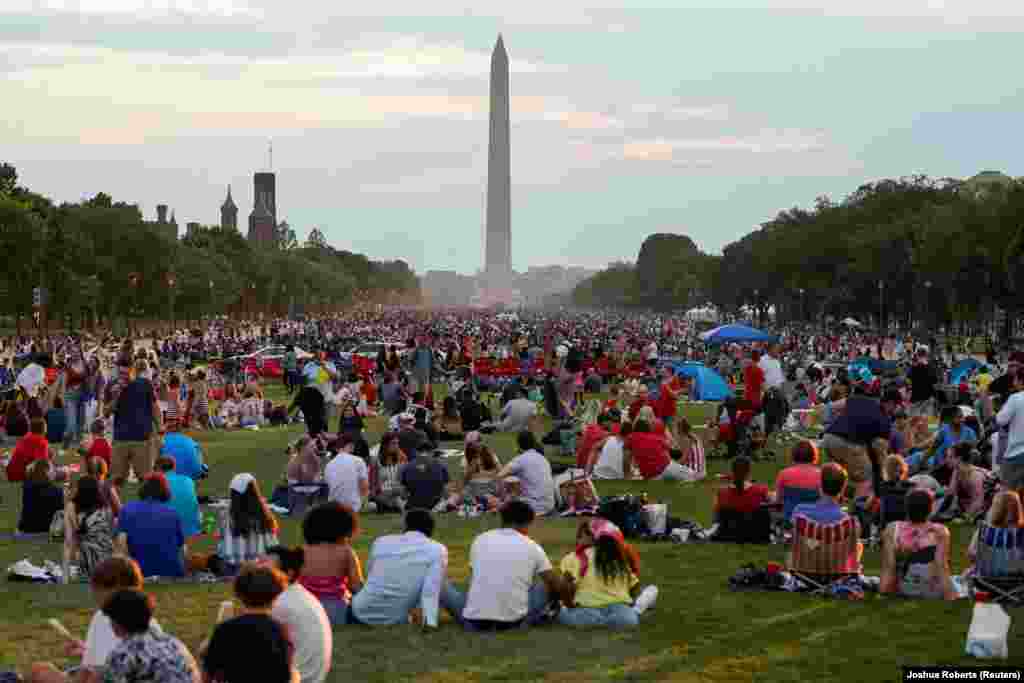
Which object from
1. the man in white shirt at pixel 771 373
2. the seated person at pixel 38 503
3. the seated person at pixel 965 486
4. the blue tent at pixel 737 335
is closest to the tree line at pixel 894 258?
the blue tent at pixel 737 335

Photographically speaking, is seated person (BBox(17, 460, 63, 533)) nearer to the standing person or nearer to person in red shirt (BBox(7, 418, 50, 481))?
the standing person

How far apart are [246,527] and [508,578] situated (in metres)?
3.10

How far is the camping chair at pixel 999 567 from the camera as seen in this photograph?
491 inches

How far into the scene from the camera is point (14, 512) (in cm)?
1955

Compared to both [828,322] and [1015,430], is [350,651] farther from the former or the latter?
[828,322]

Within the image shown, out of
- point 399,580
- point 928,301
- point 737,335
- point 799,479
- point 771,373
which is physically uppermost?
point 928,301

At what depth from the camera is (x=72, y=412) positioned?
2775 cm

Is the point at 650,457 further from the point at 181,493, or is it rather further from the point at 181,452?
the point at 181,493

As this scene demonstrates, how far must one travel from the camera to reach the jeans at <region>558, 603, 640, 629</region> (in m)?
12.0

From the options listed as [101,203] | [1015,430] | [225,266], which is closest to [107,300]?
[101,203]

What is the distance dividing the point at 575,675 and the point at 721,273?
148247 millimetres

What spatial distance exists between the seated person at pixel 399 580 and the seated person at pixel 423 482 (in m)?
6.15

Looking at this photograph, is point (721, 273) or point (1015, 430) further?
point (721, 273)

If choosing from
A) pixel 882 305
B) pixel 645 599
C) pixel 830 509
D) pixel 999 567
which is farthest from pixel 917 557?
pixel 882 305
